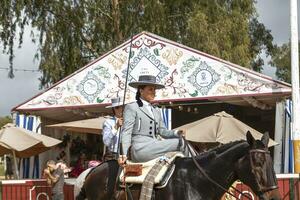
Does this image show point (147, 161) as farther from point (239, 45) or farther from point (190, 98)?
point (239, 45)

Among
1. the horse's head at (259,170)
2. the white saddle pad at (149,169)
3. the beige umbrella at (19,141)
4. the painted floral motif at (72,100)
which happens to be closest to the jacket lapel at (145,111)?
the white saddle pad at (149,169)

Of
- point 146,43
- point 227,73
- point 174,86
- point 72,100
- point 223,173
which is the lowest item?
point 223,173

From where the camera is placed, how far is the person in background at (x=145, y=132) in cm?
688

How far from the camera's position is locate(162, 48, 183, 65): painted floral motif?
15211mm

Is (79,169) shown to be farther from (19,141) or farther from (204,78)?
(204,78)

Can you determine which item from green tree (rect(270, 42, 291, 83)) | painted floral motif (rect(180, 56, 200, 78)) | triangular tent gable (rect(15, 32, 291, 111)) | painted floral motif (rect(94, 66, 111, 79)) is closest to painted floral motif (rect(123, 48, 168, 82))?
triangular tent gable (rect(15, 32, 291, 111))

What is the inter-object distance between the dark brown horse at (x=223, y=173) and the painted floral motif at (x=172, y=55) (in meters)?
8.56

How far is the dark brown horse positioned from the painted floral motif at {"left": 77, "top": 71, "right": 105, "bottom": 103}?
9033 millimetres

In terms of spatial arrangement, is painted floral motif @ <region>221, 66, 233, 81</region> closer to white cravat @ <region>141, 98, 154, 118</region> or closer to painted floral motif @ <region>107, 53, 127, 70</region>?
painted floral motif @ <region>107, 53, 127, 70</region>

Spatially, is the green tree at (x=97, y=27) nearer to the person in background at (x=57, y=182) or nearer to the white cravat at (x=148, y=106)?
the person in background at (x=57, y=182)

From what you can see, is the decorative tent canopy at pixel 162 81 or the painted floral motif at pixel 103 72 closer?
the decorative tent canopy at pixel 162 81

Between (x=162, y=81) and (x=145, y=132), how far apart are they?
8.21 m

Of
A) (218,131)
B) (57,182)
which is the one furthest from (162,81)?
(57,182)

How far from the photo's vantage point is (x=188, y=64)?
594 inches
